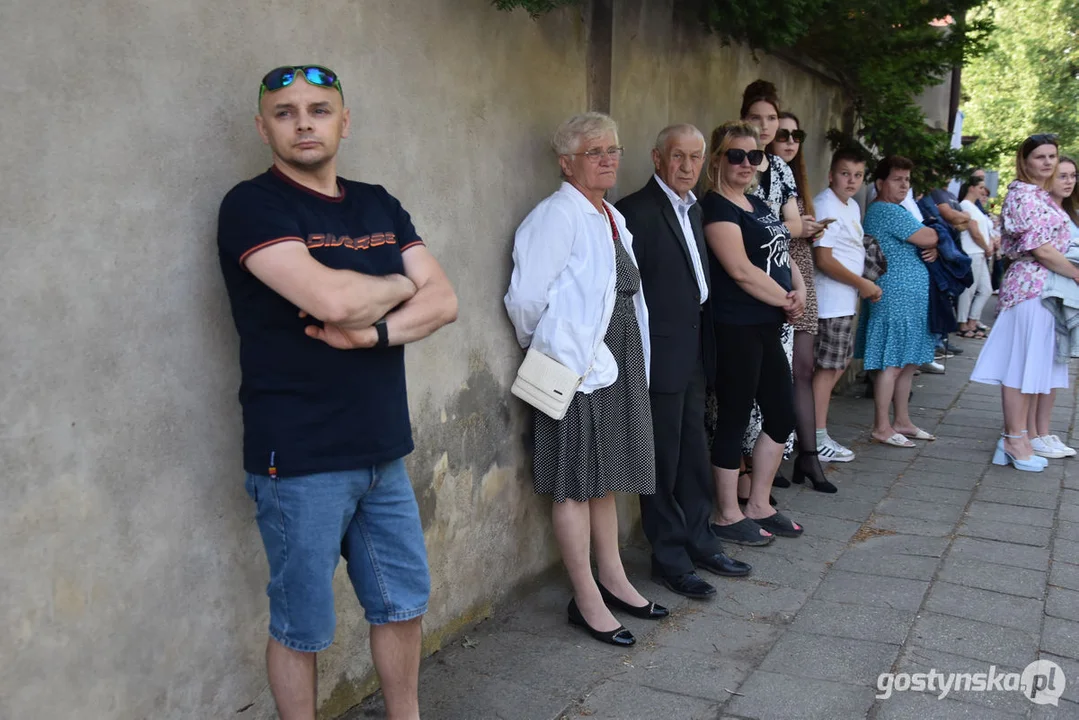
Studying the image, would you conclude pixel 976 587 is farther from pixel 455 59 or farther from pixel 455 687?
pixel 455 59

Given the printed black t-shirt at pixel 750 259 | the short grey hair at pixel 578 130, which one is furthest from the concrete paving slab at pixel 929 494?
the short grey hair at pixel 578 130

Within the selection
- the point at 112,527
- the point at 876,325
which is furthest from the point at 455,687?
A: the point at 876,325

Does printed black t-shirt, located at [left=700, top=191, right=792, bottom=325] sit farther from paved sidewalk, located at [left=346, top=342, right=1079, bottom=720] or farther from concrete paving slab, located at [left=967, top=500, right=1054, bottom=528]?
concrete paving slab, located at [left=967, top=500, right=1054, bottom=528]

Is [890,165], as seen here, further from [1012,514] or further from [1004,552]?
[1004,552]

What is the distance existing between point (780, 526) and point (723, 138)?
194cm

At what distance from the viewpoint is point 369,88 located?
3.12 metres

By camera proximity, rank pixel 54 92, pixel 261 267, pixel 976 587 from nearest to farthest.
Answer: pixel 54 92, pixel 261 267, pixel 976 587

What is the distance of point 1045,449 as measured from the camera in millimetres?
6598

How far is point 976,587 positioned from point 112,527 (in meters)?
3.52

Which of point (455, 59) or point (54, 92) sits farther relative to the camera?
point (455, 59)

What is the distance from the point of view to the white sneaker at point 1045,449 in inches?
258

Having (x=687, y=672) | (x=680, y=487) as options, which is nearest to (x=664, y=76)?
(x=680, y=487)

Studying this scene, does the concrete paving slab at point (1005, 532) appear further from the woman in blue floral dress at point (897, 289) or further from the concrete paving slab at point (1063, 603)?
the woman in blue floral dress at point (897, 289)

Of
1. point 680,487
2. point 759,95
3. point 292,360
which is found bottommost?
point 680,487
